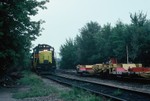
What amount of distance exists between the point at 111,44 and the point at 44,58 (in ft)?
38.9

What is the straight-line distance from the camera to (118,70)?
2930 centimetres

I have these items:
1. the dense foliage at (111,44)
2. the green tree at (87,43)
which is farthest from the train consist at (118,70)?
the green tree at (87,43)

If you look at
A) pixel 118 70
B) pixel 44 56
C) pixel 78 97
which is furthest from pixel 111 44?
pixel 78 97

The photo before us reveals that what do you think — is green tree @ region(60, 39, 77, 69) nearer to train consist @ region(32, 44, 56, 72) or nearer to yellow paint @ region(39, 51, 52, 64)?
train consist @ region(32, 44, 56, 72)

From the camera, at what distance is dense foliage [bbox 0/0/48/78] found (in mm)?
21562

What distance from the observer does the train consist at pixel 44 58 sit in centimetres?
4709

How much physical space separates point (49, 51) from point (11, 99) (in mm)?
30809

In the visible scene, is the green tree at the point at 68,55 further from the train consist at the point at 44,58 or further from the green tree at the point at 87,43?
the train consist at the point at 44,58

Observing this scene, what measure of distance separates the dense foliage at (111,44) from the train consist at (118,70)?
17.7 ft

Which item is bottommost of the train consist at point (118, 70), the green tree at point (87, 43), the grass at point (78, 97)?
the grass at point (78, 97)

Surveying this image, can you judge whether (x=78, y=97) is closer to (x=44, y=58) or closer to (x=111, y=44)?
(x=44, y=58)

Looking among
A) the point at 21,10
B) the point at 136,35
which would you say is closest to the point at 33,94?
the point at 21,10

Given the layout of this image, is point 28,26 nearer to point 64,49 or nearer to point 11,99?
point 11,99

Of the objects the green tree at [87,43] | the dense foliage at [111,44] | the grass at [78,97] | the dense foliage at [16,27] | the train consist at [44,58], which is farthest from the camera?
the green tree at [87,43]
